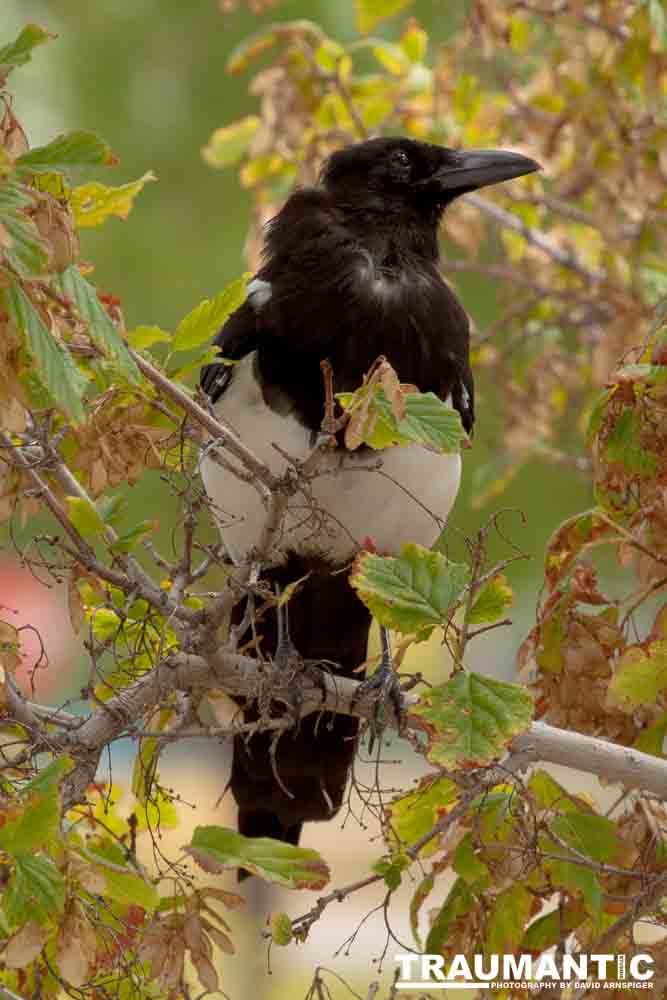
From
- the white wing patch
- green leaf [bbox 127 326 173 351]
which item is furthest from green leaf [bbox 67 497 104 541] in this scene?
the white wing patch

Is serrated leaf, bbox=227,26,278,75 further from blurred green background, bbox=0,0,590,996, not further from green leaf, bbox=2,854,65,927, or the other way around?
blurred green background, bbox=0,0,590,996

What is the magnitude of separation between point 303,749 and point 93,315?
173 centimetres

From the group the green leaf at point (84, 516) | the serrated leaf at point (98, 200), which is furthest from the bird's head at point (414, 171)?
the green leaf at point (84, 516)

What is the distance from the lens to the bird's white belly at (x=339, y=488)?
295cm

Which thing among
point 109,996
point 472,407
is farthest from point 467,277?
point 109,996

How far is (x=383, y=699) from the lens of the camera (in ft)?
8.26

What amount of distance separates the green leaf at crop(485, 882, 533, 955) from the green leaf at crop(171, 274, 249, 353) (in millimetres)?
942

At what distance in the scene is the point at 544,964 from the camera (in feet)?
8.09

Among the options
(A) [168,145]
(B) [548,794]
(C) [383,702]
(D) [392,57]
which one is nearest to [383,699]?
(C) [383,702]

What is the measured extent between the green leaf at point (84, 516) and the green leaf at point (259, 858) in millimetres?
449

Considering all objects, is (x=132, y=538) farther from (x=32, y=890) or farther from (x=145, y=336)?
(x=32, y=890)

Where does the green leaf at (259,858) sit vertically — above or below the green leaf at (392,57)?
below

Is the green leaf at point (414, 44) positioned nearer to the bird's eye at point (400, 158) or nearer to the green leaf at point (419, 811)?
the bird's eye at point (400, 158)

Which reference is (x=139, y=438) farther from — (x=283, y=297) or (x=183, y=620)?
(x=283, y=297)
